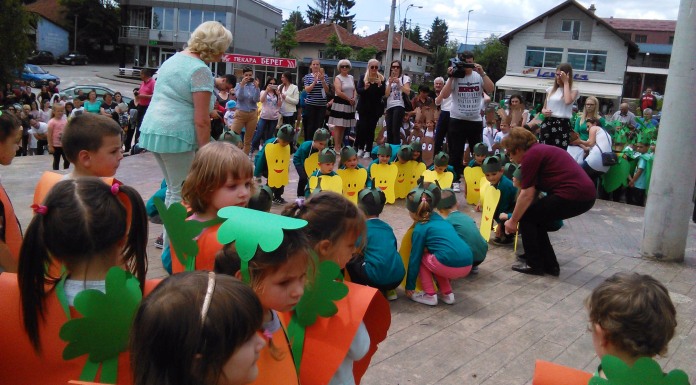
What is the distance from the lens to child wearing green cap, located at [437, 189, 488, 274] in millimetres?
5164

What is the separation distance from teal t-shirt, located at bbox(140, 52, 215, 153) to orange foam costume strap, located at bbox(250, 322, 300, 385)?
2.54 meters

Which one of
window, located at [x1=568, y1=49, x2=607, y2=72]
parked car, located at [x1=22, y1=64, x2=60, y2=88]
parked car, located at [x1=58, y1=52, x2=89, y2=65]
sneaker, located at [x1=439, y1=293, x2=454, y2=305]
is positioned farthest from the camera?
parked car, located at [x1=58, y1=52, x2=89, y2=65]

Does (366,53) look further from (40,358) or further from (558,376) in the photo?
(40,358)

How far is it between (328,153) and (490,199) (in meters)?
1.83

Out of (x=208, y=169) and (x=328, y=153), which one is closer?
(x=208, y=169)

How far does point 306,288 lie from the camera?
2217 millimetres

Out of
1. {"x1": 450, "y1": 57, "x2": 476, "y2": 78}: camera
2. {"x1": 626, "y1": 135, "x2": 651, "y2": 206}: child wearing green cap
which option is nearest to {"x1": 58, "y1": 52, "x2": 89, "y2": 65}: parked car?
{"x1": 450, "y1": 57, "x2": 476, "y2": 78}: camera

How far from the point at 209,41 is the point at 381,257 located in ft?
6.24

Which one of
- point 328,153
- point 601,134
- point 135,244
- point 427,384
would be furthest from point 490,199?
point 135,244

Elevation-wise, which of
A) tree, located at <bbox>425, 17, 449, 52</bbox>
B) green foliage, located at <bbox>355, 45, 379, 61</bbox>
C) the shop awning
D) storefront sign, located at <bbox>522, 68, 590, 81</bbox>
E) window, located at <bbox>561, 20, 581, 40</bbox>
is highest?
tree, located at <bbox>425, 17, 449, 52</bbox>

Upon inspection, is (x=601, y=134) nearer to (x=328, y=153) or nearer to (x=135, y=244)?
(x=328, y=153)

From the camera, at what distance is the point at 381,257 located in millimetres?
4316

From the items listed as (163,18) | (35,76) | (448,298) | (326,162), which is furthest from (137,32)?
(448,298)

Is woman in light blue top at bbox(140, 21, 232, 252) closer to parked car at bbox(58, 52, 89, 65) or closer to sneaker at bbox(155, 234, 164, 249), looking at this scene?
sneaker at bbox(155, 234, 164, 249)
